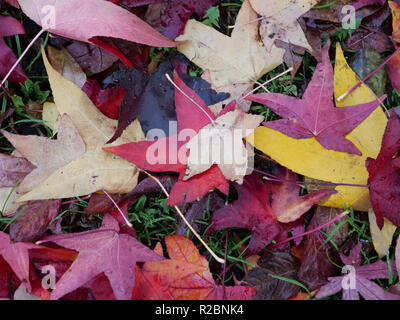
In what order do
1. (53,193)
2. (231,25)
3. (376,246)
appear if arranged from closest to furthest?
(53,193), (376,246), (231,25)

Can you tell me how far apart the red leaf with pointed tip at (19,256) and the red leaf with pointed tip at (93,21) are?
66 centimetres

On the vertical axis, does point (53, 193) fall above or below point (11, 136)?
below

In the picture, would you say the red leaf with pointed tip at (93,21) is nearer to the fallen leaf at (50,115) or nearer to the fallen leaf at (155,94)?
the fallen leaf at (155,94)

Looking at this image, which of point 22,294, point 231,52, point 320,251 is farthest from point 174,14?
point 22,294

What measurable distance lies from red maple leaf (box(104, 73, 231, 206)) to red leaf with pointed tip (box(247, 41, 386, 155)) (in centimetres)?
21

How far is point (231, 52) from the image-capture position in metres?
1.26

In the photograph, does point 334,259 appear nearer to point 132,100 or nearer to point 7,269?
point 132,100

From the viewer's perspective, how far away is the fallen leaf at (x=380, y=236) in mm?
1248

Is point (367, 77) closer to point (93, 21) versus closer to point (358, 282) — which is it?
point (358, 282)

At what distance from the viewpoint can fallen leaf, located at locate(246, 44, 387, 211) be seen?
1.17m

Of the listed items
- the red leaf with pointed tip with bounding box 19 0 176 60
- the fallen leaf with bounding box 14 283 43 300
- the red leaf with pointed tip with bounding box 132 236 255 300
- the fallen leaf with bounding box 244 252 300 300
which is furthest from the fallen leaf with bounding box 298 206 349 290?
the fallen leaf with bounding box 14 283 43 300

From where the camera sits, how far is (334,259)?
4.15ft
